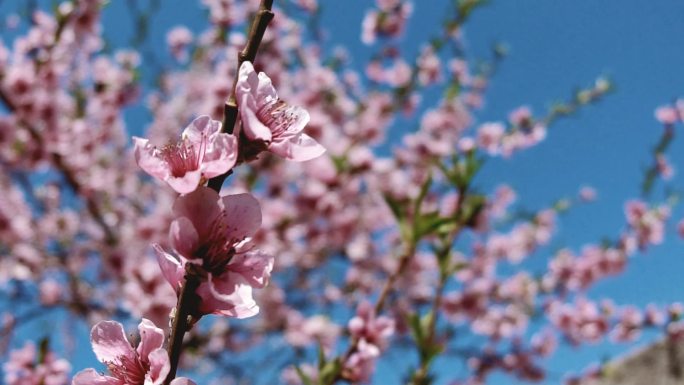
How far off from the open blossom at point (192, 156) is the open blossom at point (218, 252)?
2cm

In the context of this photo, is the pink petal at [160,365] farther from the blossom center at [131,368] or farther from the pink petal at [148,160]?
the pink petal at [148,160]

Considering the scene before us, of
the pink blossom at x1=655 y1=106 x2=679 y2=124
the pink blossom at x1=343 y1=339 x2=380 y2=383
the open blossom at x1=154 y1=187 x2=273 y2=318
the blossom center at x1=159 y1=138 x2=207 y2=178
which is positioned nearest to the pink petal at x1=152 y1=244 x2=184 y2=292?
the open blossom at x1=154 y1=187 x2=273 y2=318

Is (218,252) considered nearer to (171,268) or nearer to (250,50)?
(171,268)

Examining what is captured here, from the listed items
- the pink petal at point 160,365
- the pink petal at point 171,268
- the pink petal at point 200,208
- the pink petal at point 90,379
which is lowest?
the pink petal at point 160,365

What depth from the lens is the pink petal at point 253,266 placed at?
25.7 inches

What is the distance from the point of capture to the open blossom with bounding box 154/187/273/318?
0.61m

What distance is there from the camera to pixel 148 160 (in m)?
0.66

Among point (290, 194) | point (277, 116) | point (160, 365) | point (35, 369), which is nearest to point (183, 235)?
point (160, 365)

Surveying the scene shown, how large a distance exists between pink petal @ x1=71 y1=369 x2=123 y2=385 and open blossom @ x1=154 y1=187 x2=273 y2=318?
131mm

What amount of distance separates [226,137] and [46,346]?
0.77m

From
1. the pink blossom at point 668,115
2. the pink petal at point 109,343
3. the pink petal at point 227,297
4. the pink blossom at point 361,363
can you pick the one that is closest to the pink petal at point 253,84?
the pink petal at point 227,297

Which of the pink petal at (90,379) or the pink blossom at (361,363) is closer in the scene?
the pink petal at (90,379)

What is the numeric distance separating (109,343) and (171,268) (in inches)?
6.1

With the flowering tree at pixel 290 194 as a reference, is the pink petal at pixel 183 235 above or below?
below
